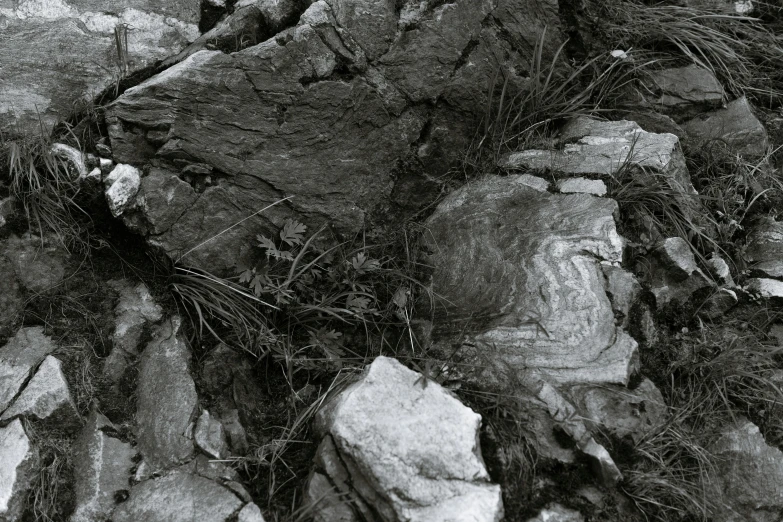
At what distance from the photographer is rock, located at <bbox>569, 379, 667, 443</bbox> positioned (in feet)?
8.14

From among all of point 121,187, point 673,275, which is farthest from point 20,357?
point 673,275

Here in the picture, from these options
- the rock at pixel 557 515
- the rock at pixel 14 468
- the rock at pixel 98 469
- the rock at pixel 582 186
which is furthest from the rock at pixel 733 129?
the rock at pixel 14 468

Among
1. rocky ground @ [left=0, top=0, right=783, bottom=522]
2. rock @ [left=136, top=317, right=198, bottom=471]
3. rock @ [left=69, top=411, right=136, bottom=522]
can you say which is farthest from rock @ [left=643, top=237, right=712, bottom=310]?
rock @ [left=69, top=411, right=136, bottom=522]

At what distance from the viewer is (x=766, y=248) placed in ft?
10.8

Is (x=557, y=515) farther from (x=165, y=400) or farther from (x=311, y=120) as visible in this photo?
(x=311, y=120)

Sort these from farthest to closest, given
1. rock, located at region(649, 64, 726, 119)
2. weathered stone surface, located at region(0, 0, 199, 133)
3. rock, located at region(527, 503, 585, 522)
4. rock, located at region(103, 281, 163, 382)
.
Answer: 1. rock, located at region(649, 64, 726, 119)
2. weathered stone surface, located at region(0, 0, 199, 133)
3. rock, located at region(103, 281, 163, 382)
4. rock, located at region(527, 503, 585, 522)

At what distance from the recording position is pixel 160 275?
2.94 m

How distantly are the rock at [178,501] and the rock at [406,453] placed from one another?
0.35 m

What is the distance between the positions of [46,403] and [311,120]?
159cm

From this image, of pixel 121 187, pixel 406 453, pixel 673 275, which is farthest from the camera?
pixel 673 275

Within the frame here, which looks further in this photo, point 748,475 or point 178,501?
point 748,475

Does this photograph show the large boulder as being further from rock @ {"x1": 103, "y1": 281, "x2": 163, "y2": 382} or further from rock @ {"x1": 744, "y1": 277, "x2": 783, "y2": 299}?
rock @ {"x1": 744, "y1": 277, "x2": 783, "y2": 299}

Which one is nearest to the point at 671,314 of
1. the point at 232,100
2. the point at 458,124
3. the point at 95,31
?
the point at 458,124

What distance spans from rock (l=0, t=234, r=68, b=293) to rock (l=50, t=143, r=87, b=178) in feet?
1.02
